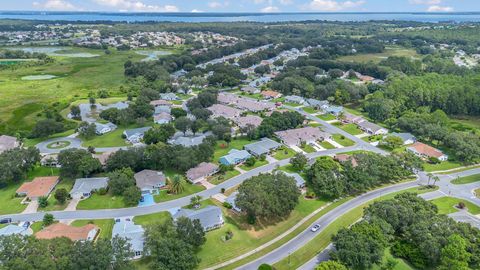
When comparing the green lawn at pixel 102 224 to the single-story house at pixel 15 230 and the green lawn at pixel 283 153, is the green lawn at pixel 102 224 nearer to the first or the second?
the single-story house at pixel 15 230

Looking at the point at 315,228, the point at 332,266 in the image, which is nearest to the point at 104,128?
the point at 315,228

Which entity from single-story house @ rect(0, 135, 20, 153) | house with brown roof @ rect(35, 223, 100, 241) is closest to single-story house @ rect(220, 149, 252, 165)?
house with brown roof @ rect(35, 223, 100, 241)

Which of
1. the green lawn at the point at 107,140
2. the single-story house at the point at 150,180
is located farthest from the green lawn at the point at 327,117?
the green lawn at the point at 107,140

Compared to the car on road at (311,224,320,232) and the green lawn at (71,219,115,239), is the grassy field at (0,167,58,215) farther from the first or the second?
the car on road at (311,224,320,232)

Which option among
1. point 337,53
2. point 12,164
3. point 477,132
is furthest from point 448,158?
point 337,53

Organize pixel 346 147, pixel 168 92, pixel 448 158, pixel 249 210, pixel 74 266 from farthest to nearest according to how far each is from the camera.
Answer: pixel 168 92
pixel 346 147
pixel 448 158
pixel 249 210
pixel 74 266

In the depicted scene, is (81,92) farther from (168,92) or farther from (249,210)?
(249,210)
